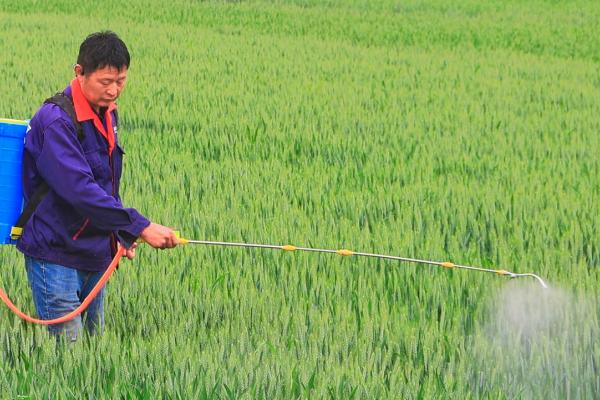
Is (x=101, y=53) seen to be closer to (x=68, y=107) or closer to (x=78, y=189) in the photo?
(x=68, y=107)

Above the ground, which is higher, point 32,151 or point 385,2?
point 385,2

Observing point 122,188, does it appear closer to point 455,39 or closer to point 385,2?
point 455,39

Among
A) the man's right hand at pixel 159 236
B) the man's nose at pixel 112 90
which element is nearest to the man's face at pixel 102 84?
the man's nose at pixel 112 90

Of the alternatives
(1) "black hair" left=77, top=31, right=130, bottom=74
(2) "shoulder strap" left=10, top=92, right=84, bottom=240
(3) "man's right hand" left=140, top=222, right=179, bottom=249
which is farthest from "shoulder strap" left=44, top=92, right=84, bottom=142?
(3) "man's right hand" left=140, top=222, right=179, bottom=249

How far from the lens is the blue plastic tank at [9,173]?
337 centimetres

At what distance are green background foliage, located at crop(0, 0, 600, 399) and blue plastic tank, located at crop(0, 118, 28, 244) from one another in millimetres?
396

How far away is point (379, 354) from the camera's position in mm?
3561

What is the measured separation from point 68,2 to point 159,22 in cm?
282

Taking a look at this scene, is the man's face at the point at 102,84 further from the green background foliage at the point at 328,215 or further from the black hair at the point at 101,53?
the green background foliage at the point at 328,215

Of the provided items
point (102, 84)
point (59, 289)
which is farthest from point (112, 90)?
point (59, 289)

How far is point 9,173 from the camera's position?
338 cm

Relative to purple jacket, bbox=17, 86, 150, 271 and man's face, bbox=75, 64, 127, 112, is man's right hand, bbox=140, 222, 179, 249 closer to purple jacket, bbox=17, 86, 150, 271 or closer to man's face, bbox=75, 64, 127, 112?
purple jacket, bbox=17, 86, 150, 271

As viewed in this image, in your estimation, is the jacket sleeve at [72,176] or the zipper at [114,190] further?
the zipper at [114,190]

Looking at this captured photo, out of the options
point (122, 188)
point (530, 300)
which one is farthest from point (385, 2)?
point (530, 300)
